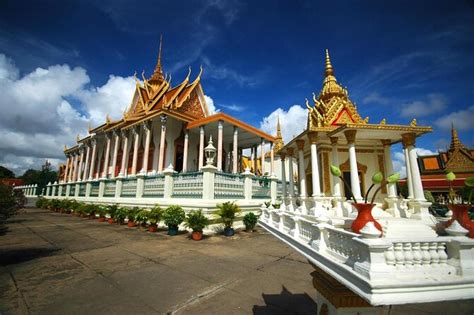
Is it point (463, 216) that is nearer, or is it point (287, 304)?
point (463, 216)

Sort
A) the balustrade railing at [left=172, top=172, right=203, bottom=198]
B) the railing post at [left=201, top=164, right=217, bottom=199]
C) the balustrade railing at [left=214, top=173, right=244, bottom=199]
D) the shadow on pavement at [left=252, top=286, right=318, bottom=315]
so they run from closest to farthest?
the shadow on pavement at [left=252, top=286, right=318, bottom=315]
the railing post at [left=201, top=164, right=217, bottom=199]
the balustrade railing at [left=172, top=172, right=203, bottom=198]
the balustrade railing at [left=214, top=173, right=244, bottom=199]

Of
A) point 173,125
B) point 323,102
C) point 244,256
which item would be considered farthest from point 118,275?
point 173,125

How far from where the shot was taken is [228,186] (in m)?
10.0

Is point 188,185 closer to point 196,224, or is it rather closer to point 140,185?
point 196,224

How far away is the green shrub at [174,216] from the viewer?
837 cm

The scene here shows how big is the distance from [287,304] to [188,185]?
278 inches

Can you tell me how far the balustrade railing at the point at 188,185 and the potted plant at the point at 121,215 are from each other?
2.74 m

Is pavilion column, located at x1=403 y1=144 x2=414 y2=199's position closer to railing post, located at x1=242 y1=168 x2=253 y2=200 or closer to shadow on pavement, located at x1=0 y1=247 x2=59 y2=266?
railing post, located at x1=242 y1=168 x2=253 y2=200

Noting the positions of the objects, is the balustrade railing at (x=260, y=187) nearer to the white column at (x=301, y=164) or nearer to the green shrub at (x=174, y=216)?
the white column at (x=301, y=164)

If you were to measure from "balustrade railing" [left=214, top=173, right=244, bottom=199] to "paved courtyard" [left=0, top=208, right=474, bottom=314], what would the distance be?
273 centimetres

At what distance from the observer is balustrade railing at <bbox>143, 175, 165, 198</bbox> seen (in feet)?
35.7

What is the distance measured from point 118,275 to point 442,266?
4944 millimetres

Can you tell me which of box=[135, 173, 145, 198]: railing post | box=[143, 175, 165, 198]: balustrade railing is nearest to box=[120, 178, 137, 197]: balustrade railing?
box=[135, 173, 145, 198]: railing post

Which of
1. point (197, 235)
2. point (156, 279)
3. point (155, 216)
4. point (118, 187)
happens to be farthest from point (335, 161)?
point (118, 187)
